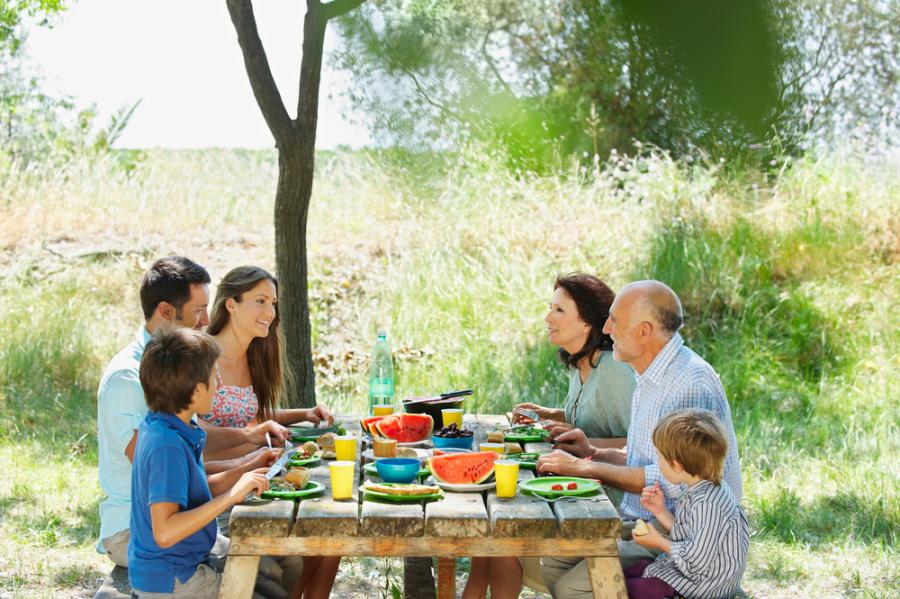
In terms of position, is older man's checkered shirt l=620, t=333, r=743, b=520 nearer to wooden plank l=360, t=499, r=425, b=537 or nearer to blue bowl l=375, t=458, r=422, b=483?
blue bowl l=375, t=458, r=422, b=483

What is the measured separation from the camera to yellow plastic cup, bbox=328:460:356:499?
2.67 metres

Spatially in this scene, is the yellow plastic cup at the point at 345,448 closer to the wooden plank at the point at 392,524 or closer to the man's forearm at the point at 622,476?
the wooden plank at the point at 392,524

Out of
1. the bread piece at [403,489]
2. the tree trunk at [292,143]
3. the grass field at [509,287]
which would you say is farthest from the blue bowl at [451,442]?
the grass field at [509,287]

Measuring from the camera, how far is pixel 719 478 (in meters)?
2.82

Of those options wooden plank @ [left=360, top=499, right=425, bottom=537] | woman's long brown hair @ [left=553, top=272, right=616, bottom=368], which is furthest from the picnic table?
Answer: woman's long brown hair @ [left=553, top=272, right=616, bottom=368]

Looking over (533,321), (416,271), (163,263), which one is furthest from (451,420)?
(416,271)

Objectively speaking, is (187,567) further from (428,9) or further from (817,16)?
(817,16)

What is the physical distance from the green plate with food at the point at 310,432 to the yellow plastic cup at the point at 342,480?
3.36 feet

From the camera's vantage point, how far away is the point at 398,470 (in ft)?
9.44

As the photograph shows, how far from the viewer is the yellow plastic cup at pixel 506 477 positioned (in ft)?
8.90

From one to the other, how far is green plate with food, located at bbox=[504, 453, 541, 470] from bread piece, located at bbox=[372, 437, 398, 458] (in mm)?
373

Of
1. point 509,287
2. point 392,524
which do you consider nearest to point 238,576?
point 392,524

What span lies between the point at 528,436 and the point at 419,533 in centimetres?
124

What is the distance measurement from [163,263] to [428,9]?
1587 mm
